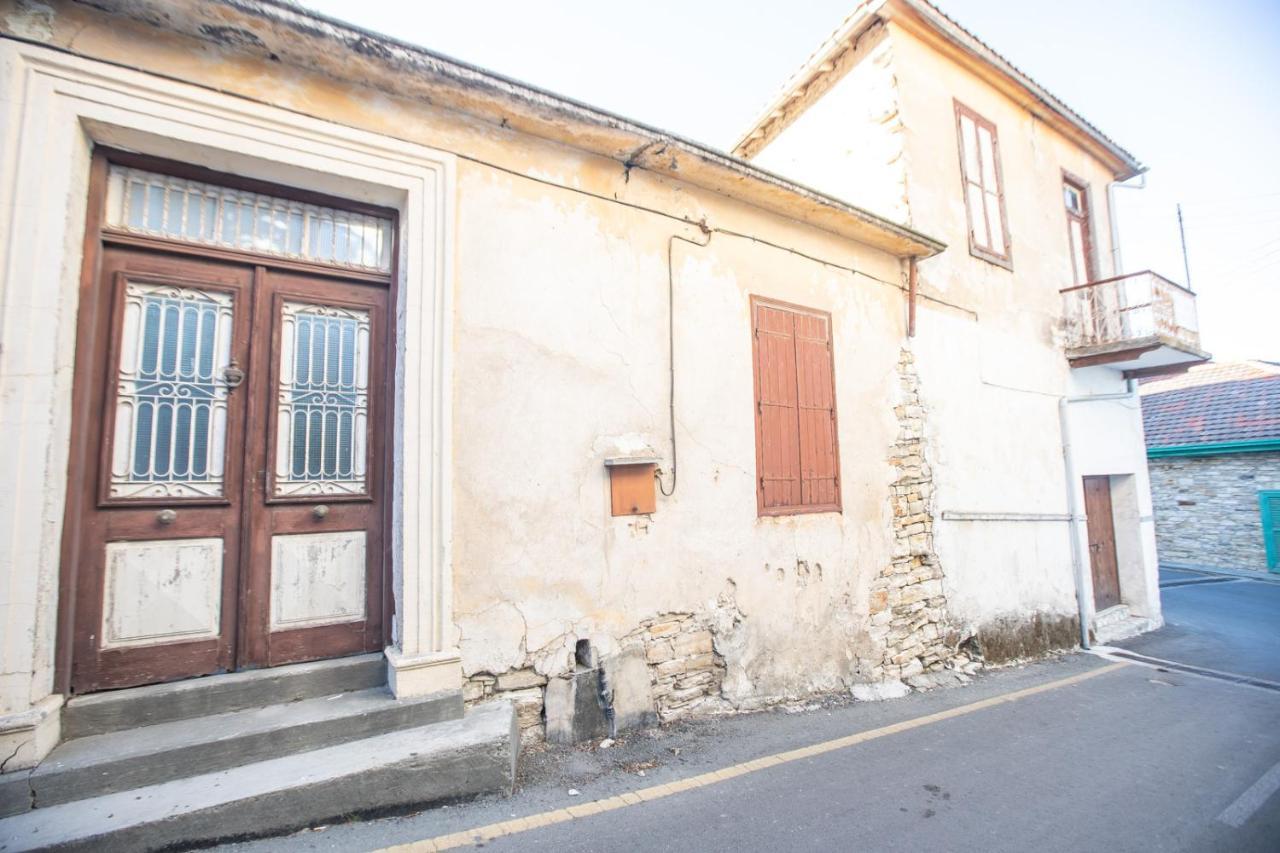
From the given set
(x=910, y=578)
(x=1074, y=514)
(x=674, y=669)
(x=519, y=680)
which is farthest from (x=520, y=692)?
(x=1074, y=514)

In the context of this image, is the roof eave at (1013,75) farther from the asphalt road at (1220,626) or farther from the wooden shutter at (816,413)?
the asphalt road at (1220,626)

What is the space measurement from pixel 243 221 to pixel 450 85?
153cm

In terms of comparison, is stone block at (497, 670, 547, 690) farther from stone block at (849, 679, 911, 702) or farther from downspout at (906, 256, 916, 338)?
downspout at (906, 256, 916, 338)

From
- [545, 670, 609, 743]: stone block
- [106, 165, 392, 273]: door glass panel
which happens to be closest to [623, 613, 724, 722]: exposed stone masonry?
[545, 670, 609, 743]: stone block

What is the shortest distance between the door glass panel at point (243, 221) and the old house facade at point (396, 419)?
0.7 inches

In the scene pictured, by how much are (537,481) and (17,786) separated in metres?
2.70

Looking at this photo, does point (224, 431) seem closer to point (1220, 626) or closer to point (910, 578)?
point (910, 578)

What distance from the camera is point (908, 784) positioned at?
11.9 ft

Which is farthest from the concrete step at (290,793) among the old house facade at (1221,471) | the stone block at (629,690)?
the old house facade at (1221,471)

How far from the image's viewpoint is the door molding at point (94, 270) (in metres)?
2.65

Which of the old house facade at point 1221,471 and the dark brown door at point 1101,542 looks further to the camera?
the old house facade at point 1221,471

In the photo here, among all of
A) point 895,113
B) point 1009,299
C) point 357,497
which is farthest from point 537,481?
point 1009,299

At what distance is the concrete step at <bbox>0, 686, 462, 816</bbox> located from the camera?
2.49 m

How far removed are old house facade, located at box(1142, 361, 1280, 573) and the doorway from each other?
18.2m
